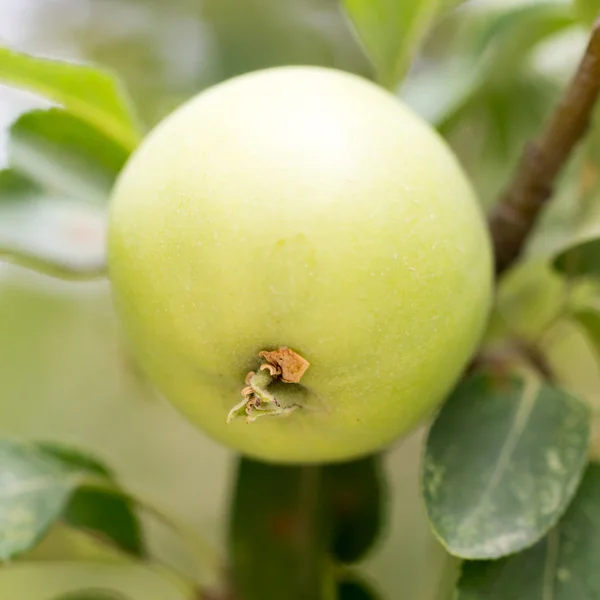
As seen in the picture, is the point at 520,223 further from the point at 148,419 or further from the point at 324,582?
the point at 148,419

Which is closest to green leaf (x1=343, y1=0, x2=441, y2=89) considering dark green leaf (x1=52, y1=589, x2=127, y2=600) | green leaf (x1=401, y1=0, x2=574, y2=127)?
green leaf (x1=401, y1=0, x2=574, y2=127)

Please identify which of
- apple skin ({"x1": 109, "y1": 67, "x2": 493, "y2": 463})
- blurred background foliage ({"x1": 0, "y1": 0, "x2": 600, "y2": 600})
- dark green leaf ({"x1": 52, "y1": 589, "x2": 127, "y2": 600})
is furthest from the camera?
blurred background foliage ({"x1": 0, "y1": 0, "x2": 600, "y2": 600})

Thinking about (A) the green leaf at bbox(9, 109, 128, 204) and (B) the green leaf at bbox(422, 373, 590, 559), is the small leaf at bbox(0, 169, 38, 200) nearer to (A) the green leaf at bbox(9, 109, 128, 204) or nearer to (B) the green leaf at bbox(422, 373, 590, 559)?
(A) the green leaf at bbox(9, 109, 128, 204)

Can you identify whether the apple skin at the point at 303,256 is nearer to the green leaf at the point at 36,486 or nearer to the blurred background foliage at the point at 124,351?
the green leaf at the point at 36,486

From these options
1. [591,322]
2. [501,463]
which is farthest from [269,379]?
[591,322]

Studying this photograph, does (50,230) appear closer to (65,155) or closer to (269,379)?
(65,155)

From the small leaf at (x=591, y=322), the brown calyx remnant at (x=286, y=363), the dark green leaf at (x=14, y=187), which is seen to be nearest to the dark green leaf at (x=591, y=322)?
the small leaf at (x=591, y=322)

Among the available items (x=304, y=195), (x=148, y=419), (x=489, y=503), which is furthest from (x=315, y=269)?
(x=148, y=419)
